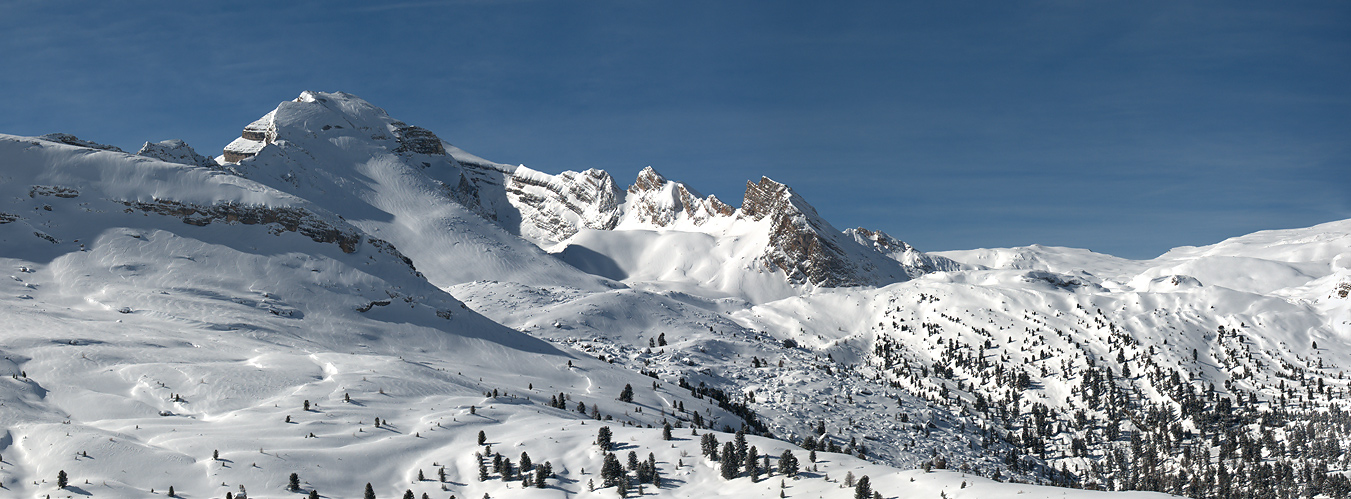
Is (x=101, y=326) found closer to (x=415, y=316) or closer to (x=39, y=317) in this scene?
(x=39, y=317)

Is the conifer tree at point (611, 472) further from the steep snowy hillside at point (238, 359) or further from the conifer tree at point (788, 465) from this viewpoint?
the conifer tree at point (788, 465)

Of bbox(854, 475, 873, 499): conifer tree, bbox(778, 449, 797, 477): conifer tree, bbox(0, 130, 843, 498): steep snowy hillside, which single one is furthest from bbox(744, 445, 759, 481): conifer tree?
bbox(854, 475, 873, 499): conifer tree

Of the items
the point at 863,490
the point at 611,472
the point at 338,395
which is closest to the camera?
the point at 863,490

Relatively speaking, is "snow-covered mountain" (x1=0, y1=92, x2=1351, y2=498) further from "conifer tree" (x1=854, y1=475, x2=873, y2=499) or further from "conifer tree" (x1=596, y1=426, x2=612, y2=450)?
"conifer tree" (x1=854, y1=475, x2=873, y2=499)

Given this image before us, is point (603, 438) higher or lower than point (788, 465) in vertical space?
higher

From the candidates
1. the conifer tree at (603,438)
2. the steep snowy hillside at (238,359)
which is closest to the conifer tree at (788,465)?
the steep snowy hillside at (238,359)

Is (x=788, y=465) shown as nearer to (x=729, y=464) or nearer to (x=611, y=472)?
(x=729, y=464)

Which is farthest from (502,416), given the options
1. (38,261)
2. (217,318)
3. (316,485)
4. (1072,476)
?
(1072,476)

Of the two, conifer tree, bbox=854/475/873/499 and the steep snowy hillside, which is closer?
conifer tree, bbox=854/475/873/499

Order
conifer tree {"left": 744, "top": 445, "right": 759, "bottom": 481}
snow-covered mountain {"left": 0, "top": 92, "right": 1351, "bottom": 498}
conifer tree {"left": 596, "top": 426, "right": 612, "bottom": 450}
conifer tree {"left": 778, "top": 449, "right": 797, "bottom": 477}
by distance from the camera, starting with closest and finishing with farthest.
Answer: conifer tree {"left": 778, "top": 449, "right": 797, "bottom": 477} < conifer tree {"left": 744, "top": 445, "right": 759, "bottom": 481} < snow-covered mountain {"left": 0, "top": 92, "right": 1351, "bottom": 498} < conifer tree {"left": 596, "top": 426, "right": 612, "bottom": 450}

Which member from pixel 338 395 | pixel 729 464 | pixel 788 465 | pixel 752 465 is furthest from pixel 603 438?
pixel 338 395

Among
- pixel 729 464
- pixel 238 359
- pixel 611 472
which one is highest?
pixel 238 359

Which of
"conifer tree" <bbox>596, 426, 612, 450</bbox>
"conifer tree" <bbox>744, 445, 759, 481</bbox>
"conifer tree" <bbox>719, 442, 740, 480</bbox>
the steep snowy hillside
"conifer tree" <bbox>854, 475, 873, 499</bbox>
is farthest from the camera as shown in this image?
"conifer tree" <bbox>596, 426, 612, 450</bbox>

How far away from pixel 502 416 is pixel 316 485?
29.8 metres
